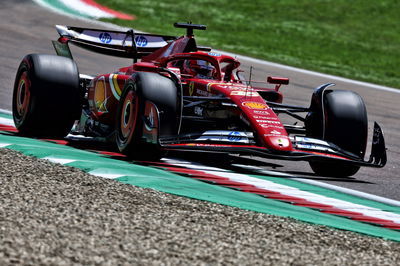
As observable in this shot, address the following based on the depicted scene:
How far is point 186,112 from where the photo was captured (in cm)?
968

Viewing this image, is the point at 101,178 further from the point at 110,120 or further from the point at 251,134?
the point at 110,120

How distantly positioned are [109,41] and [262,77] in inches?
338

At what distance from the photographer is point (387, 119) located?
54.1ft

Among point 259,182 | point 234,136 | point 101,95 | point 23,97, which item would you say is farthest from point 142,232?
point 23,97

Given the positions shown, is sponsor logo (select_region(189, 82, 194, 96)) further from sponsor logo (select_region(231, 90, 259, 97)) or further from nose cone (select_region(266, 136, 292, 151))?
nose cone (select_region(266, 136, 292, 151))

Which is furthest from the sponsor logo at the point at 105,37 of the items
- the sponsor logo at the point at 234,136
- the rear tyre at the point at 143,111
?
the sponsor logo at the point at 234,136

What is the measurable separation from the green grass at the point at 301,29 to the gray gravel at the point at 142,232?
54.0 feet

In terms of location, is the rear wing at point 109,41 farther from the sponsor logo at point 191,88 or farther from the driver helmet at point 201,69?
the sponsor logo at point 191,88

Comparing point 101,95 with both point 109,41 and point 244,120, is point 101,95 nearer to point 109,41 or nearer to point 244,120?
point 109,41

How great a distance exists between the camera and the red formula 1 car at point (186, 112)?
27.6 ft

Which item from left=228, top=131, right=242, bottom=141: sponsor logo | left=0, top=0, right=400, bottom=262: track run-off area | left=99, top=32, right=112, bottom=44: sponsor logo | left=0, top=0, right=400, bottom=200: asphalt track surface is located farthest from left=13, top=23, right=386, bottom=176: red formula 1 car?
left=99, top=32, right=112, bottom=44: sponsor logo

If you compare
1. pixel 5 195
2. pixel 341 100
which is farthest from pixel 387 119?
pixel 5 195

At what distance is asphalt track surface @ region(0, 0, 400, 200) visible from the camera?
9469 mm

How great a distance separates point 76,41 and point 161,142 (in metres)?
3.25
